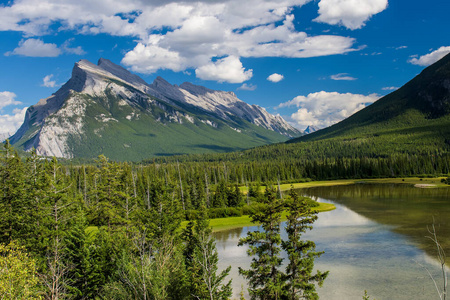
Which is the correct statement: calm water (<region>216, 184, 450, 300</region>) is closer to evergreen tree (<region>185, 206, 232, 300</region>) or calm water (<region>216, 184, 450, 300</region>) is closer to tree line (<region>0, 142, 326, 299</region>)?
tree line (<region>0, 142, 326, 299</region>)

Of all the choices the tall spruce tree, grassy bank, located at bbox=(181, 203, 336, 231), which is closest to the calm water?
grassy bank, located at bbox=(181, 203, 336, 231)

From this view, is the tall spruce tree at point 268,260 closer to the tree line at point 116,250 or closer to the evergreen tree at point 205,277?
the tree line at point 116,250

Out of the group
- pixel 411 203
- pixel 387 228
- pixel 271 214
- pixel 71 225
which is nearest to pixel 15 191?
pixel 71 225

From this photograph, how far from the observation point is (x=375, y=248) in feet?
172

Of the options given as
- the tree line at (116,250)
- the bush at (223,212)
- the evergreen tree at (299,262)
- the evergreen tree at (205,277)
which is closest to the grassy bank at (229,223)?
the bush at (223,212)

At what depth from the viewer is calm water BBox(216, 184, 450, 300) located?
123ft

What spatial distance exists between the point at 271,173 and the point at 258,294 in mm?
160142

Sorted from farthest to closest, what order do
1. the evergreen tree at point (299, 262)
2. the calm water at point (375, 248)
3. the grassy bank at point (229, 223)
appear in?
the grassy bank at point (229, 223), the calm water at point (375, 248), the evergreen tree at point (299, 262)

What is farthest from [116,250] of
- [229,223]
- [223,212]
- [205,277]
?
[223,212]

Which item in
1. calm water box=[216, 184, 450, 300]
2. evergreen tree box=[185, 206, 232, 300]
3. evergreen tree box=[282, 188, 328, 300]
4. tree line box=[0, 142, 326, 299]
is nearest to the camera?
evergreen tree box=[282, 188, 328, 300]

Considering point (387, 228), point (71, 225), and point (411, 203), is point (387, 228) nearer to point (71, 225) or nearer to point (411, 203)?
point (411, 203)

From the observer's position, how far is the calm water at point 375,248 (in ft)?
123

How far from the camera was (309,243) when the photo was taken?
27953 mm

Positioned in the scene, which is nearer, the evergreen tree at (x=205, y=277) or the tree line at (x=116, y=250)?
the tree line at (x=116, y=250)
